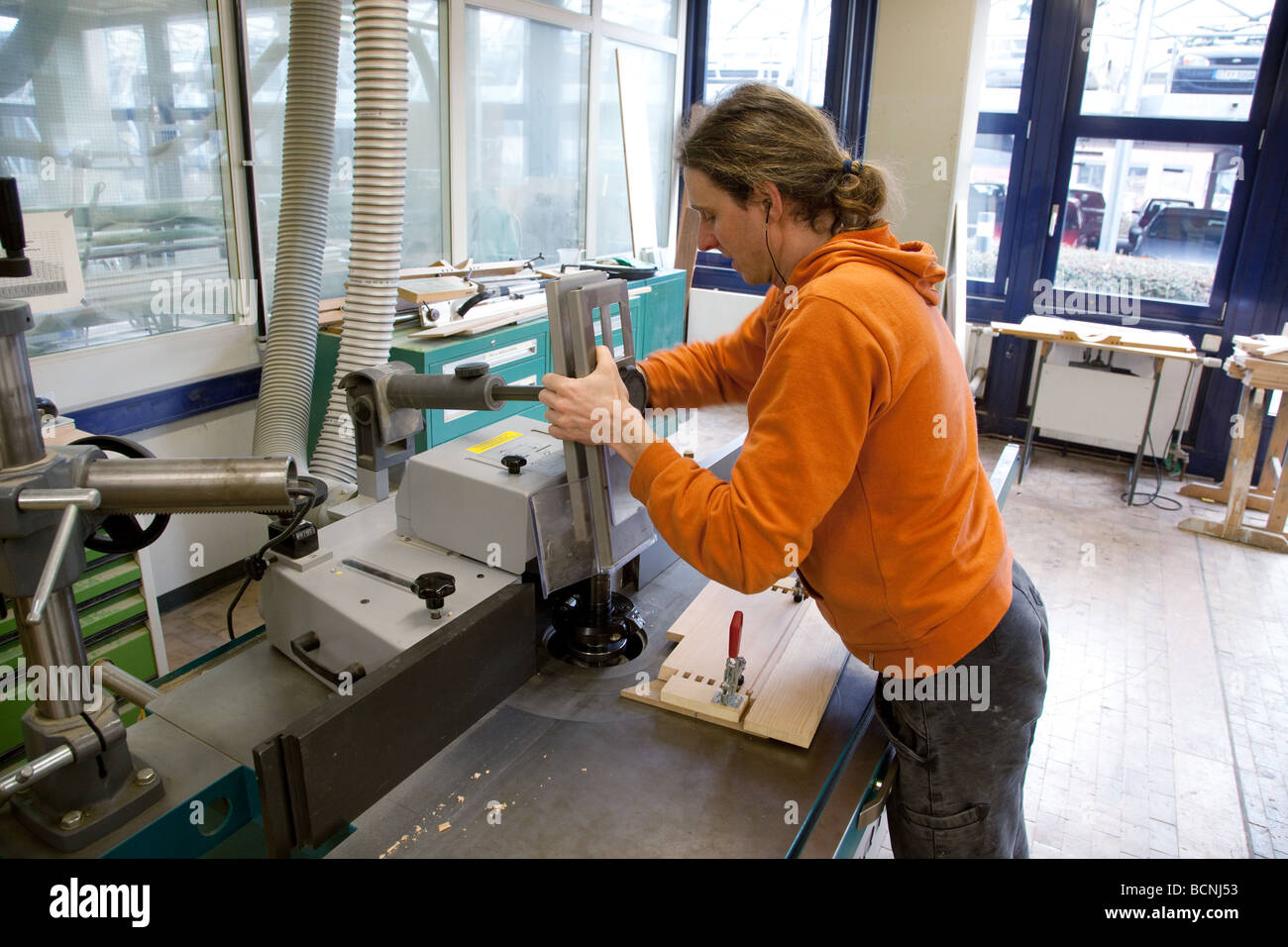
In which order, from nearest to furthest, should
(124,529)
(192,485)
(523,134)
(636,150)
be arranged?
1. (192,485)
2. (124,529)
3. (523,134)
4. (636,150)

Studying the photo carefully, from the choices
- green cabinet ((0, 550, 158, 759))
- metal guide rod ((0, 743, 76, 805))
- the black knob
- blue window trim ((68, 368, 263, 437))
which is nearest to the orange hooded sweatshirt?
the black knob

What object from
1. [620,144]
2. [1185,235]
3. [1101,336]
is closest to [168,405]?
[620,144]

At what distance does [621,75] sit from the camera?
4492 mm

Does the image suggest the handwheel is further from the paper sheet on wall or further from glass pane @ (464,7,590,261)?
glass pane @ (464,7,590,261)

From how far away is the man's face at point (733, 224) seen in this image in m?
1.13

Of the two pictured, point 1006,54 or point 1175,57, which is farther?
point 1006,54

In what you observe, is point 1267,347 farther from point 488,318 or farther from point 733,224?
point 733,224

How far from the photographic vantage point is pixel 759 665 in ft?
4.32

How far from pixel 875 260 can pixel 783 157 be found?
179 millimetres

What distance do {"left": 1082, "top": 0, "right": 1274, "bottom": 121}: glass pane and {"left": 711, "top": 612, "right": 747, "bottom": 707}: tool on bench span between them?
14.5ft

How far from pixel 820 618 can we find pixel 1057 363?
3.49m

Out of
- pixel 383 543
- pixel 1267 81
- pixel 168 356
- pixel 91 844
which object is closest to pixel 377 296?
Answer: pixel 168 356

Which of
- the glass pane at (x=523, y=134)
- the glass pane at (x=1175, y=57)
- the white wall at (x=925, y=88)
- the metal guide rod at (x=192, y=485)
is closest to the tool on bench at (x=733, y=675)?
the metal guide rod at (x=192, y=485)

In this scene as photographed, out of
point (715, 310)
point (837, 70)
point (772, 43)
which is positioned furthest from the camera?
point (715, 310)
